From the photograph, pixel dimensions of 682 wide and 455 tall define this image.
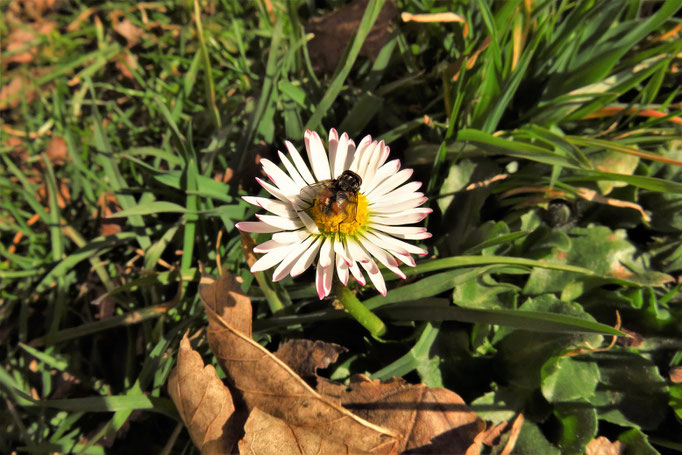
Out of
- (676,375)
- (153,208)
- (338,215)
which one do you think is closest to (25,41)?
(153,208)

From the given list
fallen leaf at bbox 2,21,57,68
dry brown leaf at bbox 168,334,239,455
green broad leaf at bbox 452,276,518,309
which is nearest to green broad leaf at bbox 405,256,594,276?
green broad leaf at bbox 452,276,518,309

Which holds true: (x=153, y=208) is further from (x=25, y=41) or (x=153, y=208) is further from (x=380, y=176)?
(x=25, y=41)

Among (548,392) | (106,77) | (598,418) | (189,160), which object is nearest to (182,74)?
(106,77)

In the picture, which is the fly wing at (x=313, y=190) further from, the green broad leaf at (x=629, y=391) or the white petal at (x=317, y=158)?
the green broad leaf at (x=629, y=391)

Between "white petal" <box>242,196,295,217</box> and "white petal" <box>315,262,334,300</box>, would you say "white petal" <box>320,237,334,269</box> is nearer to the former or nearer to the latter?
"white petal" <box>315,262,334,300</box>

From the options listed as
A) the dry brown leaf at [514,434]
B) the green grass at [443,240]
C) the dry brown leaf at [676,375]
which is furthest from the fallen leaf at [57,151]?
the dry brown leaf at [676,375]

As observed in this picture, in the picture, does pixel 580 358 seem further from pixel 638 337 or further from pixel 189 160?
pixel 189 160
